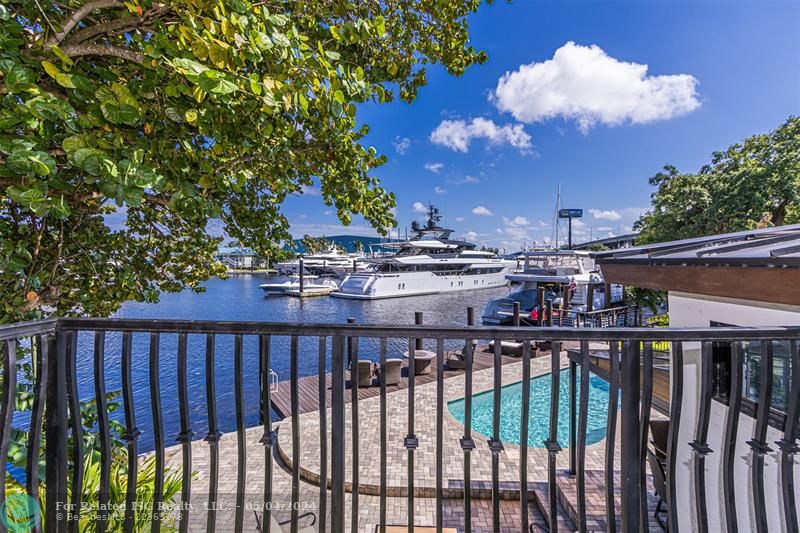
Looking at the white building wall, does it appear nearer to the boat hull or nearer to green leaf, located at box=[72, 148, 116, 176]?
green leaf, located at box=[72, 148, 116, 176]

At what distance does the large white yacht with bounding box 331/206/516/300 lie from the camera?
26047mm

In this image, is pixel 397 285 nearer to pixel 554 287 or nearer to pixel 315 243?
pixel 554 287

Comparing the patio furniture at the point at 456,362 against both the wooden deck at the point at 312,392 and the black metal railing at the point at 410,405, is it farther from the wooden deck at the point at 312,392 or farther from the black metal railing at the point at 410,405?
the black metal railing at the point at 410,405

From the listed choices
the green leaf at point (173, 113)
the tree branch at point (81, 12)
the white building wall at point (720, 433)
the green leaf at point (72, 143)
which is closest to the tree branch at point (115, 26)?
the tree branch at point (81, 12)

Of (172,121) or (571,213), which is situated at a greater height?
(571,213)

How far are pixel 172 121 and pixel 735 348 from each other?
8.22 ft

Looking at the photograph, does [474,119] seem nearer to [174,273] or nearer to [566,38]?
[566,38]

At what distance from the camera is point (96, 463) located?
89.7 inches

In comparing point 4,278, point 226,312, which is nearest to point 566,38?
point 4,278

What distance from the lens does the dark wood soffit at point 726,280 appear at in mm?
1368

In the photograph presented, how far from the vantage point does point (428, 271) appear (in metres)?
28.4

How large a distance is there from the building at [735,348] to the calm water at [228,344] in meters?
3.52

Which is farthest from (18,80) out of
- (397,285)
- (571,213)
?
(571,213)

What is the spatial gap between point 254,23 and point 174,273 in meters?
3.02
